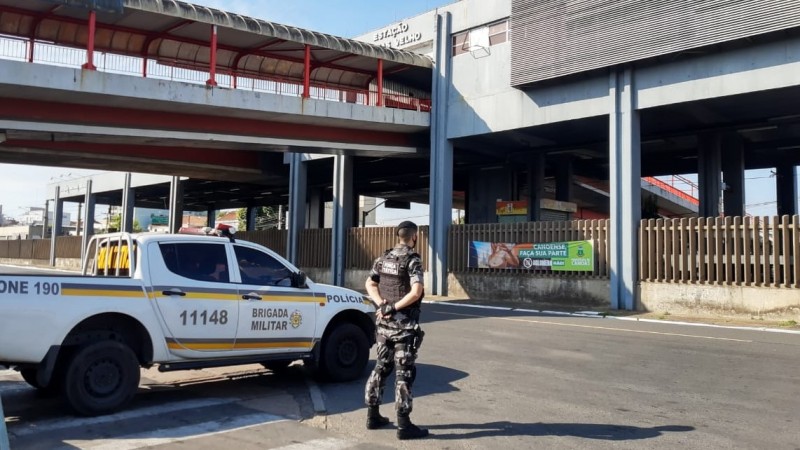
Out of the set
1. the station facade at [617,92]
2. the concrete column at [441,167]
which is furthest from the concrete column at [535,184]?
the concrete column at [441,167]

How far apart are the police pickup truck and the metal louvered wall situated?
47.7 ft

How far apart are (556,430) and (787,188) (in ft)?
103

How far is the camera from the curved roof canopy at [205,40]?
2017cm

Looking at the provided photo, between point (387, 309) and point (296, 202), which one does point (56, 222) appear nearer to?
point (296, 202)

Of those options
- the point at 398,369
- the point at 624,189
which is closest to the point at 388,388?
the point at 398,369

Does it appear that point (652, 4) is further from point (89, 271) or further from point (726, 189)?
point (89, 271)

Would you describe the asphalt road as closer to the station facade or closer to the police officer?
the police officer

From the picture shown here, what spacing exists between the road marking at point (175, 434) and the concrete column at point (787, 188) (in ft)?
105

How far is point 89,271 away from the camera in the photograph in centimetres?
799

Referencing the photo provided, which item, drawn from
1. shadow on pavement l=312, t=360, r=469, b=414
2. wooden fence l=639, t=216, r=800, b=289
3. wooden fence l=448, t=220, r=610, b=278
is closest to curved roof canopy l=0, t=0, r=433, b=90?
wooden fence l=448, t=220, r=610, b=278

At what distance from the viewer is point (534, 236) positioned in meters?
22.5

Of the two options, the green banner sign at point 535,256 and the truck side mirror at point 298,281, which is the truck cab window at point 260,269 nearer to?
the truck side mirror at point 298,281

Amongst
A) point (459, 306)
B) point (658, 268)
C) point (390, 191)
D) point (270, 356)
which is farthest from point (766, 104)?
point (390, 191)

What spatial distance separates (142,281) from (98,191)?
167 feet
